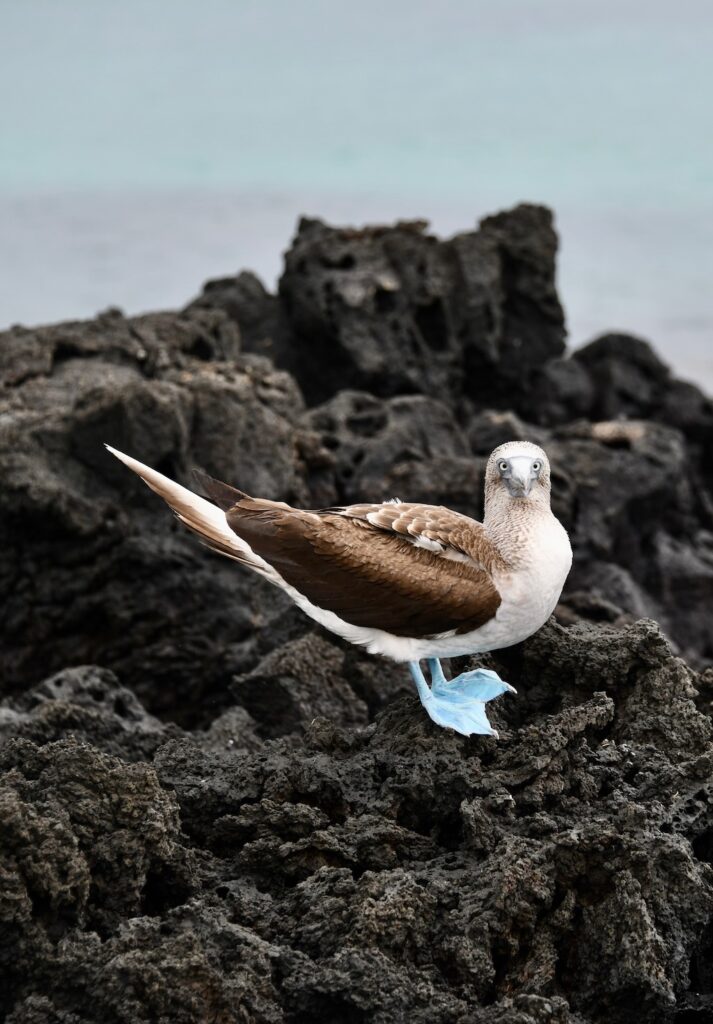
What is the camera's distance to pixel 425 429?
14336mm

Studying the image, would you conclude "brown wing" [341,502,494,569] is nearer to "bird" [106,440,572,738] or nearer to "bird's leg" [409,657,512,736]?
"bird" [106,440,572,738]

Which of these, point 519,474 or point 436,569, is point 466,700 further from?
point 519,474

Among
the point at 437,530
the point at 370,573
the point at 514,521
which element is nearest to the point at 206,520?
the point at 370,573

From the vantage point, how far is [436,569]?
6.29 meters

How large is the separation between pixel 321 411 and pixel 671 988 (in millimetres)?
9756

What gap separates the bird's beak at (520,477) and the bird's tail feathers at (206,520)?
1.26 metres

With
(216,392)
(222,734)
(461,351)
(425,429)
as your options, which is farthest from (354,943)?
(461,351)

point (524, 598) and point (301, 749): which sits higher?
point (524, 598)

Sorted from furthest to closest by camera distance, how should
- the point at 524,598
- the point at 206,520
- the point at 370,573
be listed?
the point at 206,520
the point at 370,573
the point at 524,598

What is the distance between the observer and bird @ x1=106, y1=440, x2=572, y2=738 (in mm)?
6246

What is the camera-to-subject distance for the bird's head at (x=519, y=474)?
251 inches

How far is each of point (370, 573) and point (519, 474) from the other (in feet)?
2.76

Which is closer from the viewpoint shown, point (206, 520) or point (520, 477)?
point (520, 477)

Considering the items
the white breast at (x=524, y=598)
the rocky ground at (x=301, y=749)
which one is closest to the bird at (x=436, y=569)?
the white breast at (x=524, y=598)
